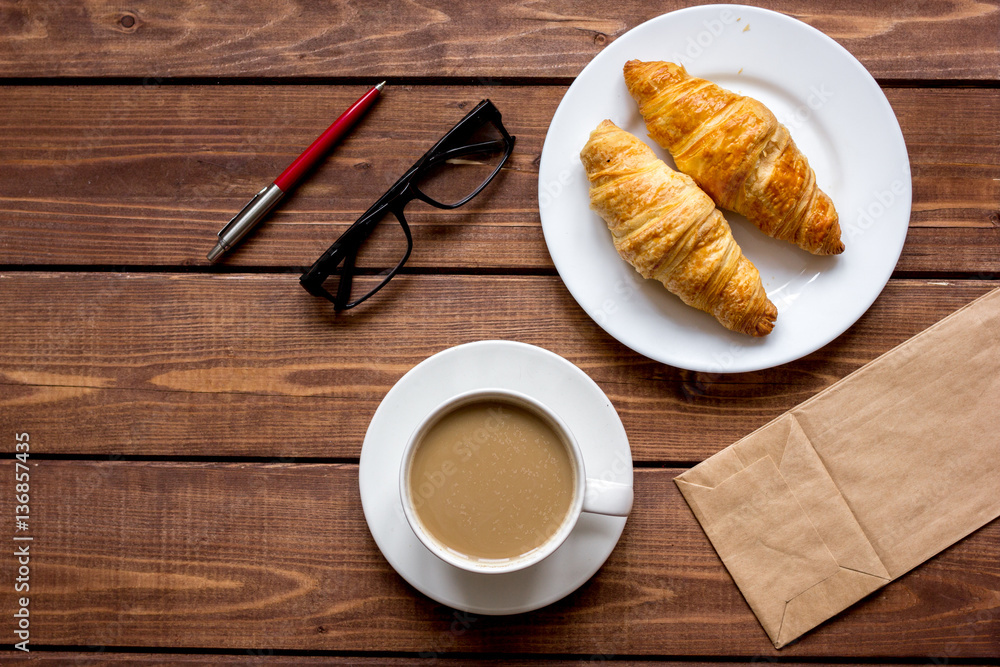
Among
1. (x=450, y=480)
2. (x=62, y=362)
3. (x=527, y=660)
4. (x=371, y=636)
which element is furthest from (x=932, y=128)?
(x=62, y=362)

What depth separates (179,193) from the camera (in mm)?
1134

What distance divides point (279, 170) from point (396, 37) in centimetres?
31

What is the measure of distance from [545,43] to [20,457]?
1158mm

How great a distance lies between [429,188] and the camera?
112 cm

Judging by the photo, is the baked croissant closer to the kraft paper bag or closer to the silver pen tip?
the kraft paper bag

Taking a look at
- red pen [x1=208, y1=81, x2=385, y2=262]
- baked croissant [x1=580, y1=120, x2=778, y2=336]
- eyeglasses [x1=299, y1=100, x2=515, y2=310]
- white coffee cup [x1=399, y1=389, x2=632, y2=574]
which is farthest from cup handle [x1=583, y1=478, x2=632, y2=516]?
red pen [x1=208, y1=81, x2=385, y2=262]

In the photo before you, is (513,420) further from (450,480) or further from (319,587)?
(319,587)

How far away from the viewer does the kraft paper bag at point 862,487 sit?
1074 mm

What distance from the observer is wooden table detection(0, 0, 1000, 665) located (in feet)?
3.59

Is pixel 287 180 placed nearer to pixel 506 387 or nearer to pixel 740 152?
A: pixel 506 387

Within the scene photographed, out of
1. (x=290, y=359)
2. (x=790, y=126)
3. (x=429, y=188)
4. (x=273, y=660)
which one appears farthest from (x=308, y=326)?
(x=790, y=126)

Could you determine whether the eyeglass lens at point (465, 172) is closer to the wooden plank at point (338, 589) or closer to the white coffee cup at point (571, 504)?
the white coffee cup at point (571, 504)

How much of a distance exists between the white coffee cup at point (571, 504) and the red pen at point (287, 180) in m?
0.48

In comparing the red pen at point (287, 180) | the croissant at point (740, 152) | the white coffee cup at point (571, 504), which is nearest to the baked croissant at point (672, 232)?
the croissant at point (740, 152)
